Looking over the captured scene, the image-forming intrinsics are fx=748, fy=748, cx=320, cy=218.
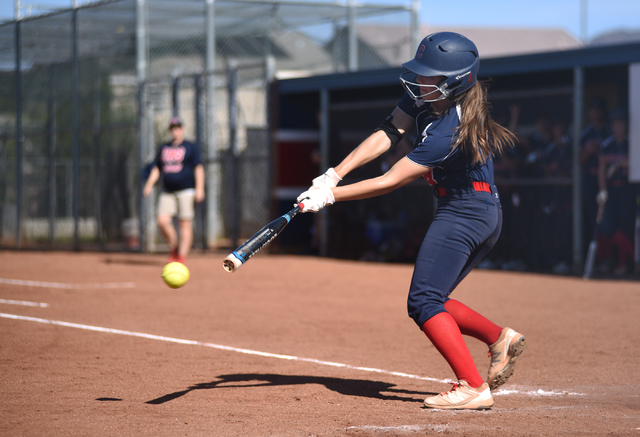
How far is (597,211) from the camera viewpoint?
1162 centimetres

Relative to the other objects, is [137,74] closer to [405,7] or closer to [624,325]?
[405,7]

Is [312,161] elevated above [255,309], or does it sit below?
above

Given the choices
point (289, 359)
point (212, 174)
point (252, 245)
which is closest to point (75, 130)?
point (212, 174)

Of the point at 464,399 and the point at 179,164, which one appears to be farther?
the point at 179,164

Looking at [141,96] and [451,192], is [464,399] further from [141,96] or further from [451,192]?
[141,96]

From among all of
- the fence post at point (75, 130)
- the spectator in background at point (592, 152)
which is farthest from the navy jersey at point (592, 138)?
the fence post at point (75, 130)

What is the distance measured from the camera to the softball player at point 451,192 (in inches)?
161

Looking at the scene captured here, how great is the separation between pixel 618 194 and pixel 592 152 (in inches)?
29.6

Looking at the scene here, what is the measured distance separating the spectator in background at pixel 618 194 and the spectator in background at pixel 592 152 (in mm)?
136

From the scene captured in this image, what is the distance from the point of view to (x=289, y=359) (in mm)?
5688

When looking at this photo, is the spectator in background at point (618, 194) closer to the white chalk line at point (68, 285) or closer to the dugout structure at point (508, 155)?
the dugout structure at point (508, 155)

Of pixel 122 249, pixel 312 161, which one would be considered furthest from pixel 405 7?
pixel 122 249

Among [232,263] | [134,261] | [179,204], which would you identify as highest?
[232,263]

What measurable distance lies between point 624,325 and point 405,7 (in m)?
13.6
